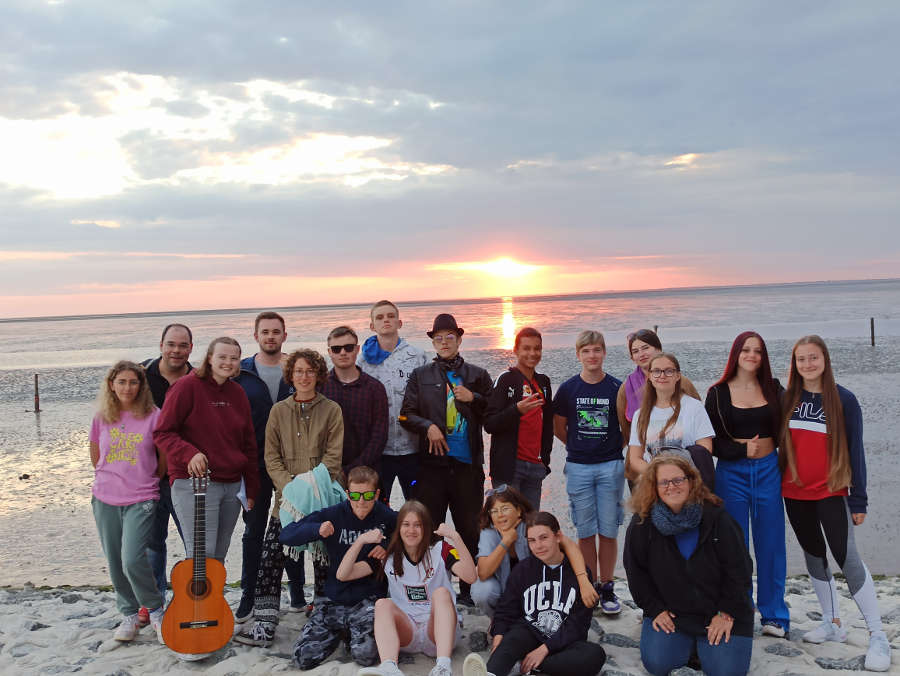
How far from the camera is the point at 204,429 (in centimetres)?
499

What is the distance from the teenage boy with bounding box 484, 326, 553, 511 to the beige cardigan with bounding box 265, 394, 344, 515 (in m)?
1.22

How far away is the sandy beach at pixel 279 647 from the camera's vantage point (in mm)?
4551

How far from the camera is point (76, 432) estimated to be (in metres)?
14.6

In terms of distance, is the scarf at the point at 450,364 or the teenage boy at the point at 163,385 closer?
the teenage boy at the point at 163,385

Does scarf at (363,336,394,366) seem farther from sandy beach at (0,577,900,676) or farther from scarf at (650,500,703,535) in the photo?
scarf at (650,500,703,535)

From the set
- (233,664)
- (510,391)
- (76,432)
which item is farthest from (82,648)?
(76,432)

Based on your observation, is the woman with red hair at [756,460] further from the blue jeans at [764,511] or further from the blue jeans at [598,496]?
the blue jeans at [598,496]

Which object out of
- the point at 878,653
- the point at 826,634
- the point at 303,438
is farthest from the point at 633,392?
the point at 303,438

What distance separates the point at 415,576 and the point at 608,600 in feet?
5.38

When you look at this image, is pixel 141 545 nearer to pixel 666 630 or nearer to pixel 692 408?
pixel 666 630

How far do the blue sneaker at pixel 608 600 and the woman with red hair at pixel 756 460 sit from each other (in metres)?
1.04

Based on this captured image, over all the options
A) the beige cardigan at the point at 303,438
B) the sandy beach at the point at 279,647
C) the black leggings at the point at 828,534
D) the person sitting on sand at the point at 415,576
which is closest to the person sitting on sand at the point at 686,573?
the sandy beach at the point at 279,647

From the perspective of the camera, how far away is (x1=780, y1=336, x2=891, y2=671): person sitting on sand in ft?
15.1

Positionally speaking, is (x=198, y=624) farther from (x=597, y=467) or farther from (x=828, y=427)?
(x=828, y=427)
